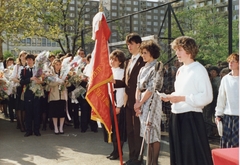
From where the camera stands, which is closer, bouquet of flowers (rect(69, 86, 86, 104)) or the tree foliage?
the tree foliage

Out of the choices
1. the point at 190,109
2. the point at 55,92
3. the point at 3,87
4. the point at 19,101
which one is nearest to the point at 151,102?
the point at 190,109

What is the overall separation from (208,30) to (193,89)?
356 centimetres

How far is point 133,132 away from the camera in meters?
5.42

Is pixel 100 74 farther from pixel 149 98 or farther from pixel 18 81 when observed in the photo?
pixel 18 81

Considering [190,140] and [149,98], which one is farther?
[149,98]

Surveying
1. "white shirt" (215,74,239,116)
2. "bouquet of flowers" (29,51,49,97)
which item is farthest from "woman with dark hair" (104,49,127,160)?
"bouquet of flowers" (29,51,49,97)

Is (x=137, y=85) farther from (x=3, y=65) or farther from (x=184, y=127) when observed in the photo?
(x=3, y=65)

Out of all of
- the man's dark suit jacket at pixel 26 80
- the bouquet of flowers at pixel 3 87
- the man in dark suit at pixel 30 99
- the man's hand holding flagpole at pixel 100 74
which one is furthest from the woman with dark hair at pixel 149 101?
the bouquet of flowers at pixel 3 87

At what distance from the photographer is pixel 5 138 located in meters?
7.95

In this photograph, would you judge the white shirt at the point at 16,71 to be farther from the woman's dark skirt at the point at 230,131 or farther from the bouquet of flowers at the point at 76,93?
the woman's dark skirt at the point at 230,131

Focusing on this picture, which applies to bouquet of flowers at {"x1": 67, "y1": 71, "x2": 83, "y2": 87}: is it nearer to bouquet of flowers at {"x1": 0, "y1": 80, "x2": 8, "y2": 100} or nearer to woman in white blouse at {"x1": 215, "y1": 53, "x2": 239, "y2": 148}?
bouquet of flowers at {"x1": 0, "y1": 80, "x2": 8, "y2": 100}

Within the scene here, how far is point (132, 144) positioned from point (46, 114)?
392 centimetres

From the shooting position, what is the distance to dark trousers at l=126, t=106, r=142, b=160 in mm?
5160

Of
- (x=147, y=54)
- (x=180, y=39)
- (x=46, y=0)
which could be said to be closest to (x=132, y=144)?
(x=147, y=54)
